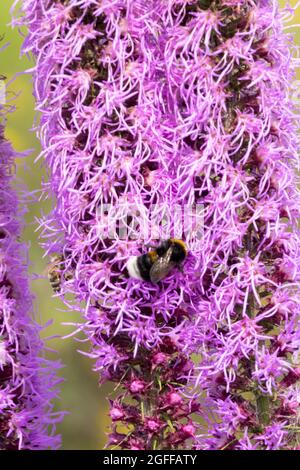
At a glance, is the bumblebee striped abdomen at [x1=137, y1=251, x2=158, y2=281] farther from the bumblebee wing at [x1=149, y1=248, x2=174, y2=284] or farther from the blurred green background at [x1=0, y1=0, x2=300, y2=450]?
the blurred green background at [x1=0, y1=0, x2=300, y2=450]

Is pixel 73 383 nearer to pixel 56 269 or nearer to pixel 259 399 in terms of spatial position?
pixel 56 269

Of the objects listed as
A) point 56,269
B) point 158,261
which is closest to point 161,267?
point 158,261

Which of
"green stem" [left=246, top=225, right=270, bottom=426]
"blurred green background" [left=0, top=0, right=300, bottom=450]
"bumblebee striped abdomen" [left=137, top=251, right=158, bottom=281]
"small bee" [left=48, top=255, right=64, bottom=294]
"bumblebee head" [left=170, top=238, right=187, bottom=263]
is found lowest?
"green stem" [left=246, top=225, right=270, bottom=426]

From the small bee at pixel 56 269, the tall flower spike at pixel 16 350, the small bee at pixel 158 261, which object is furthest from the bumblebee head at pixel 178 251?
the tall flower spike at pixel 16 350

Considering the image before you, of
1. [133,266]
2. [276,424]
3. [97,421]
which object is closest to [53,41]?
[133,266]

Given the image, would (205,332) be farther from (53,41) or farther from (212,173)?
(53,41)

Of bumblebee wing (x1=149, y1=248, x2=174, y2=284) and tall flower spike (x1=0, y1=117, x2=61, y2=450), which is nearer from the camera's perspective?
bumblebee wing (x1=149, y1=248, x2=174, y2=284)

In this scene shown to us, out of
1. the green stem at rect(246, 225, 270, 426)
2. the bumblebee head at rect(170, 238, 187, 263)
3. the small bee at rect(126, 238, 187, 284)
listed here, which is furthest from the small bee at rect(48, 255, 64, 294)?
the green stem at rect(246, 225, 270, 426)

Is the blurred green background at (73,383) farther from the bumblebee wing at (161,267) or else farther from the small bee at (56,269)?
the bumblebee wing at (161,267)
